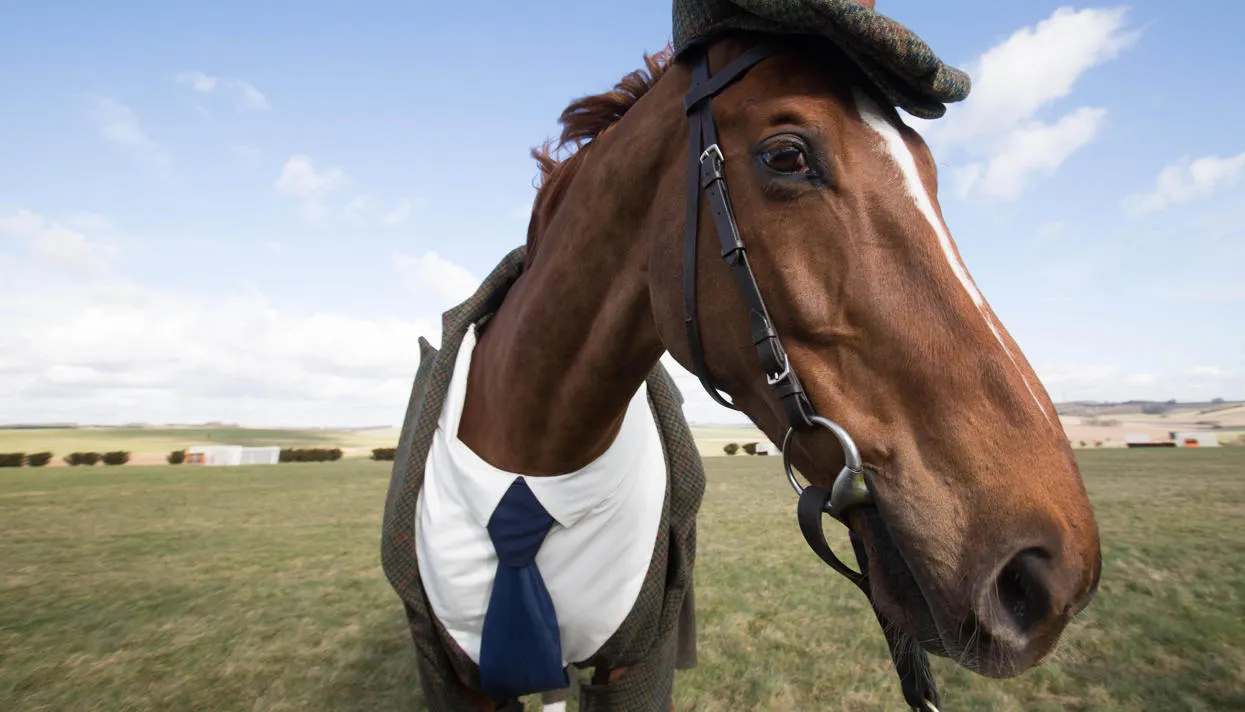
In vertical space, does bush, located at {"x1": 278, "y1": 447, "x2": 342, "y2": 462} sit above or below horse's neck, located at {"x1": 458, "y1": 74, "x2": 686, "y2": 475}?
below

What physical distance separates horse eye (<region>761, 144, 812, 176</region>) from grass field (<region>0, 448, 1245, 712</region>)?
3.65ft

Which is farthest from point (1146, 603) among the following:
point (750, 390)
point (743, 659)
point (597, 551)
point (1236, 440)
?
point (1236, 440)

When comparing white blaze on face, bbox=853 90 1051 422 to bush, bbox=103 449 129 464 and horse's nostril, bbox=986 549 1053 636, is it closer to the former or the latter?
horse's nostril, bbox=986 549 1053 636

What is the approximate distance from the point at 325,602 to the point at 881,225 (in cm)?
744

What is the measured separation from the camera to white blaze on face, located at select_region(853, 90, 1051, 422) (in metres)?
1.08

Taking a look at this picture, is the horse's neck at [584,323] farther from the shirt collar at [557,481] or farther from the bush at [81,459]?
the bush at [81,459]

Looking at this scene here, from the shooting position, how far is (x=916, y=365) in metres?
1.07

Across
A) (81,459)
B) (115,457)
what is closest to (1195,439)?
(115,457)

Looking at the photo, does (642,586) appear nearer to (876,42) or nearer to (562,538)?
(562,538)

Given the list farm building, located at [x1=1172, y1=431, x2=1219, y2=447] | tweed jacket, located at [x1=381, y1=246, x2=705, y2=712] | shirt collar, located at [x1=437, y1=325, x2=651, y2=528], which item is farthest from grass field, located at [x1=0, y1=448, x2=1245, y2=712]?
farm building, located at [x1=1172, y1=431, x2=1219, y2=447]

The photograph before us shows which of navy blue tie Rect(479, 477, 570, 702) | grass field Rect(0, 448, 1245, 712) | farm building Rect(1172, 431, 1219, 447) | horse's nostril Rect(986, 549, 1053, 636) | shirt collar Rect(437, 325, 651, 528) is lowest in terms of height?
farm building Rect(1172, 431, 1219, 447)

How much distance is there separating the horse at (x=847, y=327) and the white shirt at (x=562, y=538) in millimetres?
469

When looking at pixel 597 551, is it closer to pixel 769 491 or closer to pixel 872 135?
pixel 872 135

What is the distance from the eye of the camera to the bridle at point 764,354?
1.15 m
